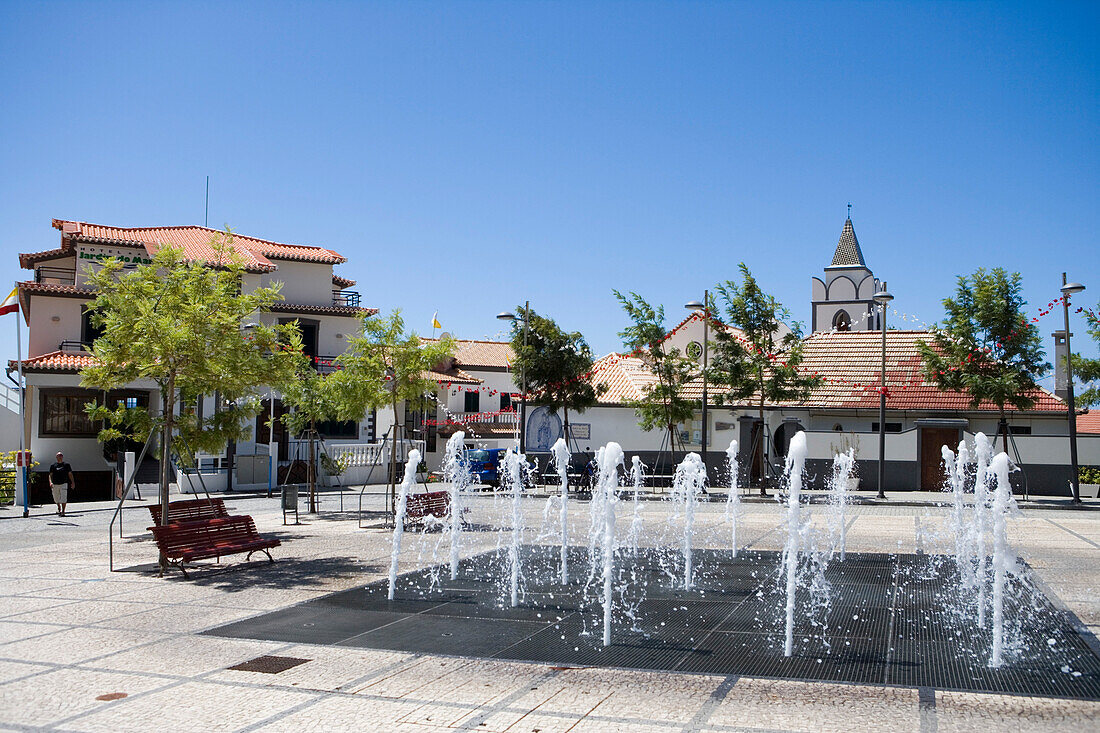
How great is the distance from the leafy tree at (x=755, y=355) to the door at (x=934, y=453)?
5.35m

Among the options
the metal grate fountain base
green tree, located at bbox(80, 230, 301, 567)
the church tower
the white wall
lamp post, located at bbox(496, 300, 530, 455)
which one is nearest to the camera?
the metal grate fountain base

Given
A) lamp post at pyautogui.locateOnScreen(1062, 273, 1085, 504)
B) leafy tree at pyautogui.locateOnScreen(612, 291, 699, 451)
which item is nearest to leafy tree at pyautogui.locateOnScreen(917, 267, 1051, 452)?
lamp post at pyautogui.locateOnScreen(1062, 273, 1085, 504)

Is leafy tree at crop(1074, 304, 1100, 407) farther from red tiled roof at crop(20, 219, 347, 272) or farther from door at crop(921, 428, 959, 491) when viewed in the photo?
red tiled roof at crop(20, 219, 347, 272)

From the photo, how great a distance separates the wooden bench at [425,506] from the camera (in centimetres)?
1694

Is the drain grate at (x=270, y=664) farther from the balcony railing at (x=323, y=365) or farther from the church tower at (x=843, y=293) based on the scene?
the church tower at (x=843, y=293)

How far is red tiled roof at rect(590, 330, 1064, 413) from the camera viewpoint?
114ft

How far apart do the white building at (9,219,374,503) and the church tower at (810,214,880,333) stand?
3309 cm

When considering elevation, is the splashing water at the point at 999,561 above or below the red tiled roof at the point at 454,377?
below

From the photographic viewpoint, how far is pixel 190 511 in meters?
14.3

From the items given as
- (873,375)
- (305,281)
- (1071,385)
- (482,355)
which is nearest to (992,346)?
(1071,385)

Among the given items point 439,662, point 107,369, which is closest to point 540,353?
point 107,369

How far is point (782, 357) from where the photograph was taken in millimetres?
31844

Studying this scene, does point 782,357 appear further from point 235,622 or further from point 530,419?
point 235,622

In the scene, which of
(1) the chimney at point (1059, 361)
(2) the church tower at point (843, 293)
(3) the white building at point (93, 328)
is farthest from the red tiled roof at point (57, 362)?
(2) the church tower at point (843, 293)
